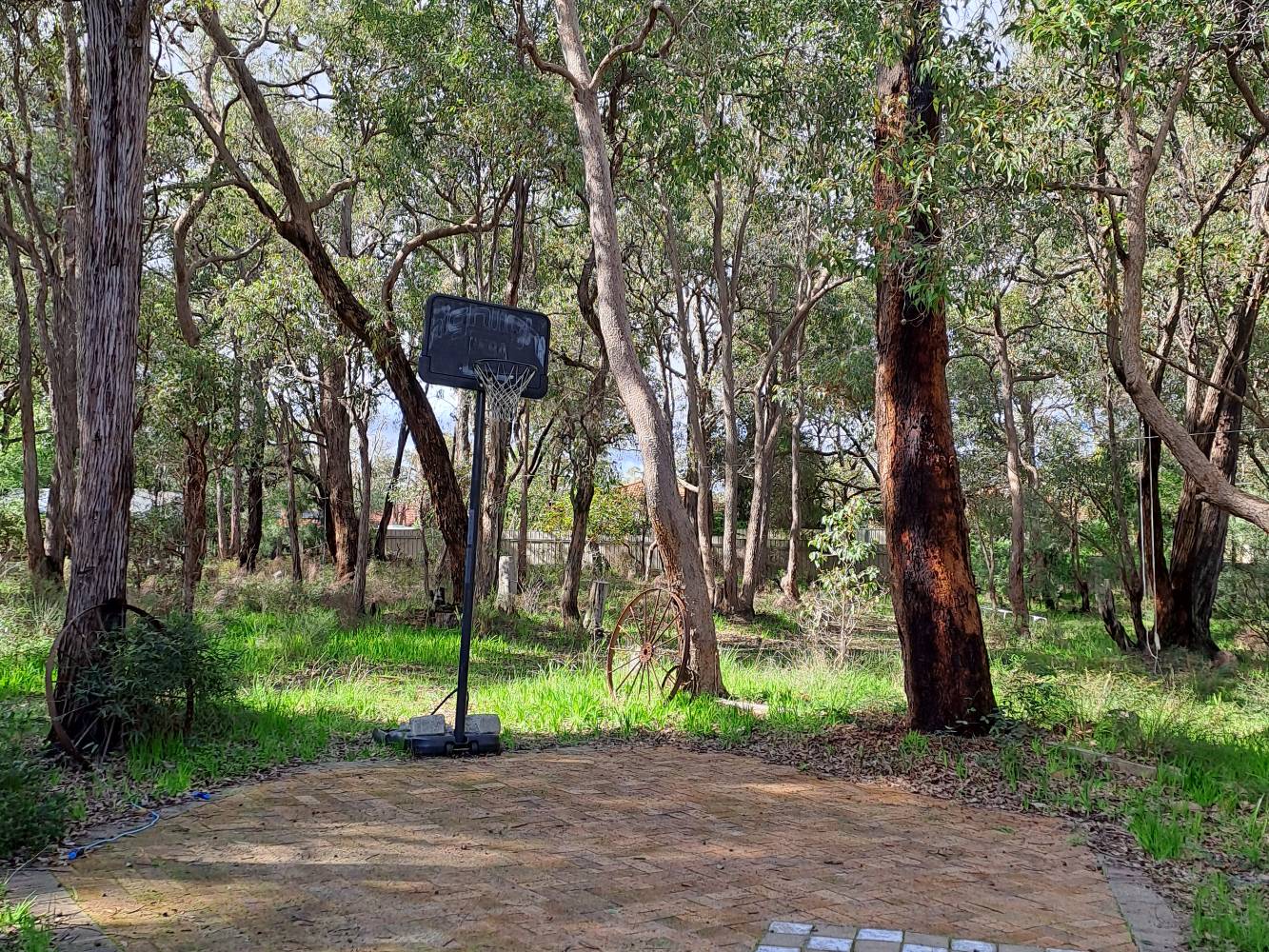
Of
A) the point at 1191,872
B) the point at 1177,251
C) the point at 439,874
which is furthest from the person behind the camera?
the point at 1177,251

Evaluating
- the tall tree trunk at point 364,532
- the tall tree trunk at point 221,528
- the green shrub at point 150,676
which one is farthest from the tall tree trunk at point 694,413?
the tall tree trunk at point 221,528

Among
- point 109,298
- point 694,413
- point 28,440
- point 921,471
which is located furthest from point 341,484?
point 921,471

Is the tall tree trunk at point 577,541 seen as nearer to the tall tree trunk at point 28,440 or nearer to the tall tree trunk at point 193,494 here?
the tall tree trunk at point 193,494

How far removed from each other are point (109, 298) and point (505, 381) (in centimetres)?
267

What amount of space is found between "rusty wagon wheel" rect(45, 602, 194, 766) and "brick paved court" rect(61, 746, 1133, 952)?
1116 mm

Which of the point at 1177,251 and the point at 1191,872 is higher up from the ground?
the point at 1177,251

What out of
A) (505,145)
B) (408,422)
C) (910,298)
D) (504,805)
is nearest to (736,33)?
(505,145)

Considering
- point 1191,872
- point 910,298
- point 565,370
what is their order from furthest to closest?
point 565,370 < point 910,298 < point 1191,872

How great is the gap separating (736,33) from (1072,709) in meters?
8.18

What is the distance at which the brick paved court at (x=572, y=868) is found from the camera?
350cm

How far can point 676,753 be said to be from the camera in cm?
672

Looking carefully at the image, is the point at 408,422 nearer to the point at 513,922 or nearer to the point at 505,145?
the point at 505,145

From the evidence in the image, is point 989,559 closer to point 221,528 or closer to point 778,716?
point 778,716

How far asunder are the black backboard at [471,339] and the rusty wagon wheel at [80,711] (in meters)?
2.51
